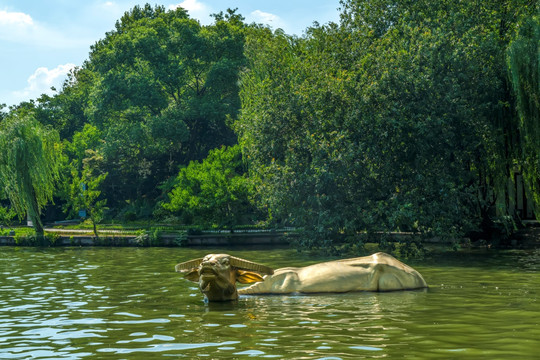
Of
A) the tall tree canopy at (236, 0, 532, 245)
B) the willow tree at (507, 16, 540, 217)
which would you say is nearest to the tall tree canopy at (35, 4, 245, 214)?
the tall tree canopy at (236, 0, 532, 245)

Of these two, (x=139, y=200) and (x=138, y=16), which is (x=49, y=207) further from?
(x=138, y=16)

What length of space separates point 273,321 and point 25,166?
3041cm

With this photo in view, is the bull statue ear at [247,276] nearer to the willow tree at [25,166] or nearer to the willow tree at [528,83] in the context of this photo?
the willow tree at [528,83]

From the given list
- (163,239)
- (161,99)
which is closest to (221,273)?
(163,239)

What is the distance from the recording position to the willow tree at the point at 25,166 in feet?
119

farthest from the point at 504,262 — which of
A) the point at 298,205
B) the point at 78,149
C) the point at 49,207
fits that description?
the point at 78,149

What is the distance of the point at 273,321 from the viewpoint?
9664mm

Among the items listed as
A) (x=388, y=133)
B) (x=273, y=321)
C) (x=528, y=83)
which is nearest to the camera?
(x=273, y=321)

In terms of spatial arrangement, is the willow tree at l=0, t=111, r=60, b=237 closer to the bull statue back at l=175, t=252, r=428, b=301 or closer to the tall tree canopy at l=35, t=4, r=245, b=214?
the tall tree canopy at l=35, t=4, r=245, b=214

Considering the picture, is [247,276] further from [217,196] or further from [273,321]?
[217,196]

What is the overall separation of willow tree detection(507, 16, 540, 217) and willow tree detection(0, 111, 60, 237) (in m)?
25.5

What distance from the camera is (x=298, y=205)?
2538 cm

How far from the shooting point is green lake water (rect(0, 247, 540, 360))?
7.67m

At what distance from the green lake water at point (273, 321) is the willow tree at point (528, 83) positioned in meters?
7.26
